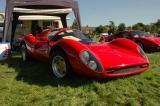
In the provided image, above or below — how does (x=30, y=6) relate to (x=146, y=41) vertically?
above

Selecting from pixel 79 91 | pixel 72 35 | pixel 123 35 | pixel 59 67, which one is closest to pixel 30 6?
pixel 123 35

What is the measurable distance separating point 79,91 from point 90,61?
1.99ft

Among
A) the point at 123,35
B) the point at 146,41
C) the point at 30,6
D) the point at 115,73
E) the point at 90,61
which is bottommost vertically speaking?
the point at 115,73

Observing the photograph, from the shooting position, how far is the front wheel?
5.24m

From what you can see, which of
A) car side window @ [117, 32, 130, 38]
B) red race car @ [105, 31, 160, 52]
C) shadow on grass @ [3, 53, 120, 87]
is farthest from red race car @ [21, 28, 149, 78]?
car side window @ [117, 32, 130, 38]

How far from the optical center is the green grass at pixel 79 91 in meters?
4.04

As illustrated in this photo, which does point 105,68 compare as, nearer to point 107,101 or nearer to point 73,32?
point 107,101

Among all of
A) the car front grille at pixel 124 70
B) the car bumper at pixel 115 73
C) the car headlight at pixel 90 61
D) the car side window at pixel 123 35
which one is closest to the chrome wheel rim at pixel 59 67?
the car headlight at pixel 90 61

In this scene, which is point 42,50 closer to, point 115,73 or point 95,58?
point 95,58

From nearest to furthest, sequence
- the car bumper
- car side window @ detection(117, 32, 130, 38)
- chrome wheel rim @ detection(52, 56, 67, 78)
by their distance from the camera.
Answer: the car bumper
chrome wheel rim @ detection(52, 56, 67, 78)
car side window @ detection(117, 32, 130, 38)

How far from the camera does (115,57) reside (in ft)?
16.9

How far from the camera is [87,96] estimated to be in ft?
14.0

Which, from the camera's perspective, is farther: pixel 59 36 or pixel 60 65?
pixel 59 36

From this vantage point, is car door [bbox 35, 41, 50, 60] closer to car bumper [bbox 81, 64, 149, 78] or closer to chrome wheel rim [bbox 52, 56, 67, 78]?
chrome wheel rim [bbox 52, 56, 67, 78]
